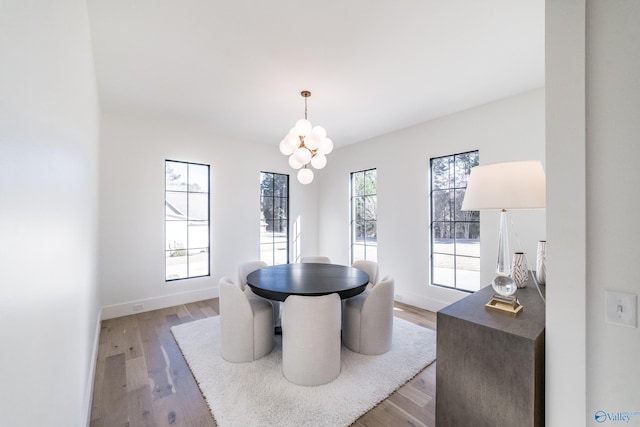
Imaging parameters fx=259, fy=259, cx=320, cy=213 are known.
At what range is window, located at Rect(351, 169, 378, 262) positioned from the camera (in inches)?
185

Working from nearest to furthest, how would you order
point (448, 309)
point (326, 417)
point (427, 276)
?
point (448, 309) < point (326, 417) < point (427, 276)

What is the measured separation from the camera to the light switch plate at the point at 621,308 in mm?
1004

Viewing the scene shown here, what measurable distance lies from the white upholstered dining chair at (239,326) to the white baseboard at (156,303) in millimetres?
1963

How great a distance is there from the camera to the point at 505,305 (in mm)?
1451

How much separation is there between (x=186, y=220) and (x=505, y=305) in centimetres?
422

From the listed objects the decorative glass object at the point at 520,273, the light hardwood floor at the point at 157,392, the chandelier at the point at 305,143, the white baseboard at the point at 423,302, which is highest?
the chandelier at the point at 305,143

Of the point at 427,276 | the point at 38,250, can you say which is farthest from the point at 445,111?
the point at 38,250

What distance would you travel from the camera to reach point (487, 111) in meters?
3.22

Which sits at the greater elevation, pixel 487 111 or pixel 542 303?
pixel 487 111

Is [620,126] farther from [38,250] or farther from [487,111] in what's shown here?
[487,111]

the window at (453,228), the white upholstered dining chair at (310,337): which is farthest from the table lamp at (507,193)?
the window at (453,228)

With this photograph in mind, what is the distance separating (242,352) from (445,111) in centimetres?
373

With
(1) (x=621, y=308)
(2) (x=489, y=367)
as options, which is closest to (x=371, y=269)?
(2) (x=489, y=367)

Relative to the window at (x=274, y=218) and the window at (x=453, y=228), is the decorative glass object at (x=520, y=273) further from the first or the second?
the window at (x=274, y=218)
